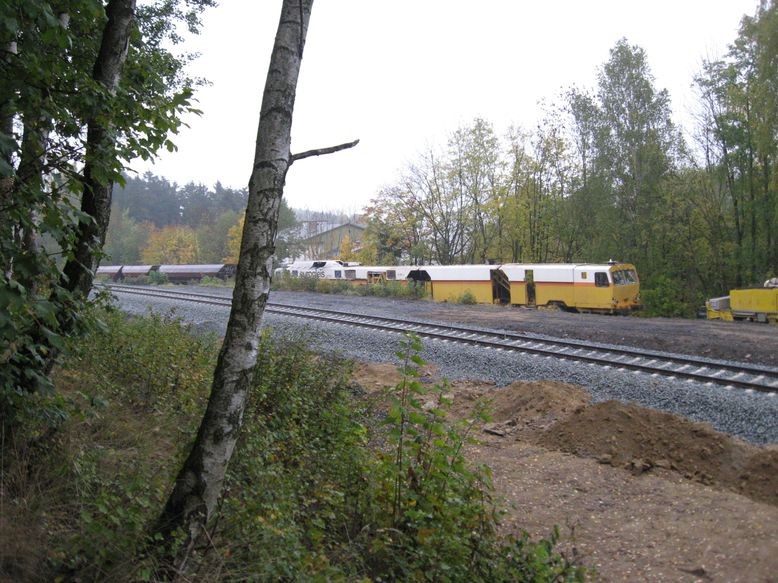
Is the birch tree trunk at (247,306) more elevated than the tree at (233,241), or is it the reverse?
the tree at (233,241)

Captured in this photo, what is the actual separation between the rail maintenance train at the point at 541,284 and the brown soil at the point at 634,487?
13.1 metres

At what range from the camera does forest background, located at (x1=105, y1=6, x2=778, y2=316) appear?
24.7 meters

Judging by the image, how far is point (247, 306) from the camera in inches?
126

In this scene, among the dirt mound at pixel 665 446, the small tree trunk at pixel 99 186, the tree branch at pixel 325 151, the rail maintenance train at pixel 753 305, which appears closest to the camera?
the tree branch at pixel 325 151

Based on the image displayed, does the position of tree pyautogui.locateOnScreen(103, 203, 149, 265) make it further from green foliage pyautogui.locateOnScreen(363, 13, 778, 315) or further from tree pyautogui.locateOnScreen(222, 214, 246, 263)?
green foliage pyautogui.locateOnScreen(363, 13, 778, 315)

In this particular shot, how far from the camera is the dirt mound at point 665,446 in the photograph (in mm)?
6109

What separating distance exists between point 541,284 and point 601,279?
235cm

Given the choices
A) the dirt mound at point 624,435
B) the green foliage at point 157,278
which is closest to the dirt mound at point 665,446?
the dirt mound at point 624,435

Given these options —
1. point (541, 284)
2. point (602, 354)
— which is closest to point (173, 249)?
point (541, 284)

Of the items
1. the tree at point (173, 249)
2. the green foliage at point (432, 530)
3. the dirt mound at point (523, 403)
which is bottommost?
the dirt mound at point (523, 403)

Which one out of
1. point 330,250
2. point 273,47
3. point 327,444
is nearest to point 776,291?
point 327,444

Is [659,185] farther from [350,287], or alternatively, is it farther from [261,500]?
[261,500]

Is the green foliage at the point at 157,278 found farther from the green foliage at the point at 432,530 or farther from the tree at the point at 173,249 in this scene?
the green foliage at the point at 432,530

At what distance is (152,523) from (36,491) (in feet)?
3.10
